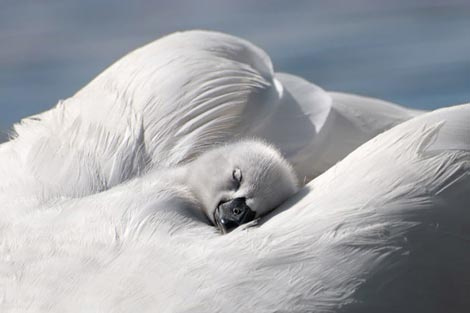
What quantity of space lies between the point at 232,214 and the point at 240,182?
Answer: 0.14 m

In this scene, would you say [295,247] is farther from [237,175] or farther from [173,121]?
[173,121]

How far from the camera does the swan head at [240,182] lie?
1778mm

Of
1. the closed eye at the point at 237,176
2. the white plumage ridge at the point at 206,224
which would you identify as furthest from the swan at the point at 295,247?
the closed eye at the point at 237,176

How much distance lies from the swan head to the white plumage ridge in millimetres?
30

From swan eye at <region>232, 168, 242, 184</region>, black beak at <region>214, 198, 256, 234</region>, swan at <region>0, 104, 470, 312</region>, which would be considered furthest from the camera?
swan eye at <region>232, 168, 242, 184</region>

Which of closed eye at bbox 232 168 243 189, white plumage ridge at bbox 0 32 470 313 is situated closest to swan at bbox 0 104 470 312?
white plumage ridge at bbox 0 32 470 313

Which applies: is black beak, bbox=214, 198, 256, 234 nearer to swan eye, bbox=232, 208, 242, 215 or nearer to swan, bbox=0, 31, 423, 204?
swan eye, bbox=232, 208, 242, 215

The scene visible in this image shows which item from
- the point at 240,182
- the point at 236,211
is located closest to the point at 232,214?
the point at 236,211

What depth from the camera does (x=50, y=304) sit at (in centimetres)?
165

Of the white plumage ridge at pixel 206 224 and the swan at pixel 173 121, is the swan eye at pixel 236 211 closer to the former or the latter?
the white plumage ridge at pixel 206 224

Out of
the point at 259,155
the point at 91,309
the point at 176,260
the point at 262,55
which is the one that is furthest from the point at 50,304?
the point at 262,55

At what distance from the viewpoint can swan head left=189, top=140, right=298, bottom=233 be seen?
5.83 feet

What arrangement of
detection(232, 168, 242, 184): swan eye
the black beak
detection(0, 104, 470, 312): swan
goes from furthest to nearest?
1. detection(232, 168, 242, 184): swan eye
2. the black beak
3. detection(0, 104, 470, 312): swan

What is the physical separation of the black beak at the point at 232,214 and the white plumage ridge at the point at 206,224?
3cm
